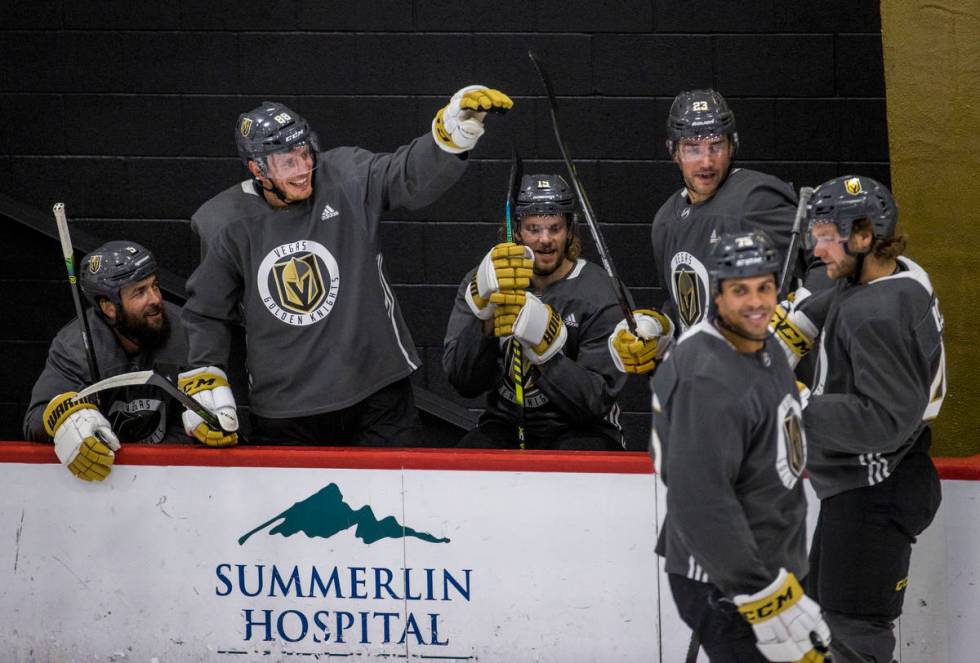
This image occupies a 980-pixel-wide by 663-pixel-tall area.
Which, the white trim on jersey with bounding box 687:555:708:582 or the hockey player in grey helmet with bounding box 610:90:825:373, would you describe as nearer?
the white trim on jersey with bounding box 687:555:708:582

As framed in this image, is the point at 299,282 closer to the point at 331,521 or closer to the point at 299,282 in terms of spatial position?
the point at 299,282

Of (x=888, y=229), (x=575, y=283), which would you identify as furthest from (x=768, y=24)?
(x=888, y=229)

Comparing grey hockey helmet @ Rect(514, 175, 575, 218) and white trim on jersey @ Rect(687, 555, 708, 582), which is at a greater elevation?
grey hockey helmet @ Rect(514, 175, 575, 218)

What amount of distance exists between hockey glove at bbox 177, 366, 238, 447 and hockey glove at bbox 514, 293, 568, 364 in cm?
76

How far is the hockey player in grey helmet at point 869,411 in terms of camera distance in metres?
2.57

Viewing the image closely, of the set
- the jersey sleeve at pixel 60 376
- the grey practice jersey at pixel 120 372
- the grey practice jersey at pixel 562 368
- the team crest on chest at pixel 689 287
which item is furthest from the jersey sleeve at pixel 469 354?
the jersey sleeve at pixel 60 376

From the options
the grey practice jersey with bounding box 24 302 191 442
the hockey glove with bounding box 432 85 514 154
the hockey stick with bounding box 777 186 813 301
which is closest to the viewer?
the hockey stick with bounding box 777 186 813 301

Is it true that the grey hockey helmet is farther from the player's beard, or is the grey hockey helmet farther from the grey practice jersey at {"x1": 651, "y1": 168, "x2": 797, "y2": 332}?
the player's beard

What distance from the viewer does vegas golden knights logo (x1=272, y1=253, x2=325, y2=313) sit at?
3.41 metres

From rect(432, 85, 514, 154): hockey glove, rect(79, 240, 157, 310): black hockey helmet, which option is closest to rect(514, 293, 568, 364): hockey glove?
rect(432, 85, 514, 154): hockey glove

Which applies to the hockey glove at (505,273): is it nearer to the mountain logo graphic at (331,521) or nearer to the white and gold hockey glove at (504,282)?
the white and gold hockey glove at (504,282)

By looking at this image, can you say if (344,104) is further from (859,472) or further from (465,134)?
(859,472)

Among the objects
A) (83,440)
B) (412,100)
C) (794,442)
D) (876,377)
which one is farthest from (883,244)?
(412,100)

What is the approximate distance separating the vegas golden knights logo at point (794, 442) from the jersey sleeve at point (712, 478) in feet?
0.35
